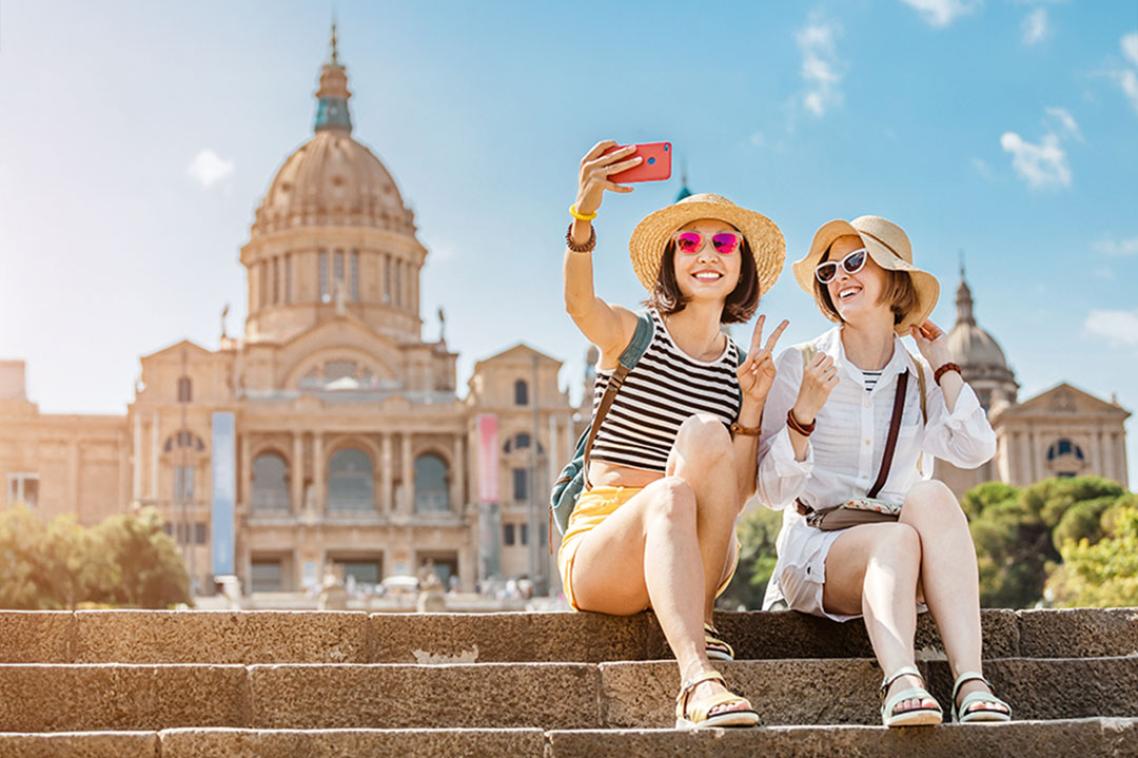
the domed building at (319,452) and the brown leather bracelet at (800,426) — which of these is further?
the domed building at (319,452)

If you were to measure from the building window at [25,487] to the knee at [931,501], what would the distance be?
3020 inches

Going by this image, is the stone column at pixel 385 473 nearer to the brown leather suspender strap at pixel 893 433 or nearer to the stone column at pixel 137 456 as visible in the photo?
the stone column at pixel 137 456

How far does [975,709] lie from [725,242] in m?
2.43

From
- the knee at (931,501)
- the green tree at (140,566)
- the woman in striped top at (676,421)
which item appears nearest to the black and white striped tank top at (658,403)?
the woman in striped top at (676,421)

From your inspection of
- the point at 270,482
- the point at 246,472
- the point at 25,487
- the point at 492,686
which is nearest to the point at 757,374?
the point at 492,686

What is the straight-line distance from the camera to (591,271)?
24.0ft

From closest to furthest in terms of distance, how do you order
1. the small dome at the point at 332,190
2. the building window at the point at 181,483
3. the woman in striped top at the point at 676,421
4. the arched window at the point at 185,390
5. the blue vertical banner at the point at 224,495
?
the woman in striped top at the point at 676,421
the blue vertical banner at the point at 224,495
the building window at the point at 181,483
the arched window at the point at 185,390
the small dome at the point at 332,190

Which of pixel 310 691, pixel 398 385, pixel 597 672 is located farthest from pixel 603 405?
pixel 398 385

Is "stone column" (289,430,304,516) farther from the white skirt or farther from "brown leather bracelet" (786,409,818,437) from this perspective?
"brown leather bracelet" (786,409,818,437)

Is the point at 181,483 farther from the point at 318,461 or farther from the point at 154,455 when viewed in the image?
the point at 318,461

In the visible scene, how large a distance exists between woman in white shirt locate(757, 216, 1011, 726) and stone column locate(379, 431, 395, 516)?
71.3 meters

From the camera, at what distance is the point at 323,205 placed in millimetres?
87875

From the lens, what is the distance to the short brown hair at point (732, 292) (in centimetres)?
775

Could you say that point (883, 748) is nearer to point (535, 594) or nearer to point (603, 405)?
point (603, 405)
